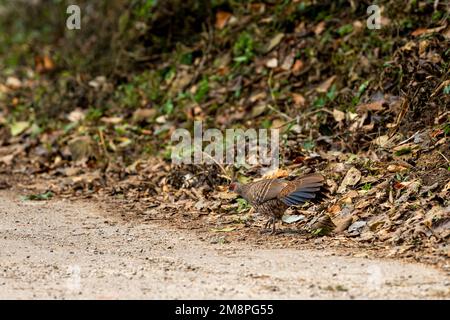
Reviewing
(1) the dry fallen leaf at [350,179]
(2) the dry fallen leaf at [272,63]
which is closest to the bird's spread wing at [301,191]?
(1) the dry fallen leaf at [350,179]

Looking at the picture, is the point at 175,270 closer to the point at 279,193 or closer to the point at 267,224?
the point at 279,193

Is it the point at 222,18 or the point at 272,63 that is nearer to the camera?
the point at 272,63

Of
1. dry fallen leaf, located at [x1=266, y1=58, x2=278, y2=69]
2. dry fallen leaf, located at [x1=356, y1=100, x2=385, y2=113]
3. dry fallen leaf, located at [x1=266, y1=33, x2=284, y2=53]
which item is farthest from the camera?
dry fallen leaf, located at [x1=266, y1=33, x2=284, y2=53]

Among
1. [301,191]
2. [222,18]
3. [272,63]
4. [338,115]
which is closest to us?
[301,191]

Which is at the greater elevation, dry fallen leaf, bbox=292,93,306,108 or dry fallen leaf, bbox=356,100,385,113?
dry fallen leaf, bbox=356,100,385,113

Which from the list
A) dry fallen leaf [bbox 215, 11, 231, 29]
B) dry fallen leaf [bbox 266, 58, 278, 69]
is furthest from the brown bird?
dry fallen leaf [bbox 215, 11, 231, 29]

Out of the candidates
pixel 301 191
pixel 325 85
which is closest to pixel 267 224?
pixel 301 191

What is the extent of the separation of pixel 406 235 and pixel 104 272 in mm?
2327

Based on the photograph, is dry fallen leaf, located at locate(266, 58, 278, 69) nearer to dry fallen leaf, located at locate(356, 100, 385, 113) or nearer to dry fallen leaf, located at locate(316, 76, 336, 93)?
dry fallen leaf, located at locate(316, 76, 336, 93)

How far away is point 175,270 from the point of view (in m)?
6.02

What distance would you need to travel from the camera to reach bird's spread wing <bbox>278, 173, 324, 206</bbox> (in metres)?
6.96

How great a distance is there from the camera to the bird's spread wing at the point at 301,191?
22.8 ft

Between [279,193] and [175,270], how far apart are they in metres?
1.41

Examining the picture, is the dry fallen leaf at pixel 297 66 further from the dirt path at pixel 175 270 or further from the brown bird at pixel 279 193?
the dirt path at pixel 175 270
